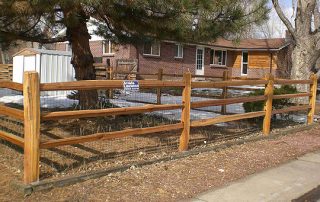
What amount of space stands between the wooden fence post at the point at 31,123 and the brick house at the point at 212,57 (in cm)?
2153

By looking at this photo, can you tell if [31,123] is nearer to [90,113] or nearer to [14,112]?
[14,112]

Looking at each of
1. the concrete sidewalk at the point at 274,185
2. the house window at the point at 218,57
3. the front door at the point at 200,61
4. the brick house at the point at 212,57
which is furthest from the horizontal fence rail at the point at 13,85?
the house window at the point at 218,57

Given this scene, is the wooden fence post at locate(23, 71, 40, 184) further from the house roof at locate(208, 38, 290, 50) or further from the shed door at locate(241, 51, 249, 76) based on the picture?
the shed door at locate(241, 51, 249, 76)

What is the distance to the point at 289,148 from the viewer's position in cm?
880

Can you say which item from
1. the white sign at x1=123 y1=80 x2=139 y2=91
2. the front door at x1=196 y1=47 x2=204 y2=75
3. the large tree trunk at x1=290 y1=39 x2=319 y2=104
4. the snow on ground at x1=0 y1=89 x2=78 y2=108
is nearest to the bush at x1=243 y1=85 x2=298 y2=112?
the large tree trunk at x1=290 y1=39 x2=319 y2=104

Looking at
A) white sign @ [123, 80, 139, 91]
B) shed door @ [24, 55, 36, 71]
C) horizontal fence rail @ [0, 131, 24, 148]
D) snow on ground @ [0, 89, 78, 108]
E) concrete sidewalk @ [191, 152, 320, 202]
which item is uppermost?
shed door @ [24, 55, 36, 71]

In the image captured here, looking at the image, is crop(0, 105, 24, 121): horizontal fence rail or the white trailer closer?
crop(0, 105, 24, 121): horizontal fence rail

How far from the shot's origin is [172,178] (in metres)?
6.09

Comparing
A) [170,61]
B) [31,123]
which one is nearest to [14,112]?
[31,123]

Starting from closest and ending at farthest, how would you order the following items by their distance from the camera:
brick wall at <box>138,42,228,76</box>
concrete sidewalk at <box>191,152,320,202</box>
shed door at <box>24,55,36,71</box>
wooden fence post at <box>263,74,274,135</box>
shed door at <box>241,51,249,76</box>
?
concrete sidewalk at <box>191,152,320,202</box>
wooden fence post at <box>263,74,274,135</box>
shed door at <box>24,55,36,71</box>
brick wall at <box>138,42,228,76</box>
shed door at <box>241,51,249,76</box>

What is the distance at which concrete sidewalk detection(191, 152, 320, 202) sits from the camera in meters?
5.62

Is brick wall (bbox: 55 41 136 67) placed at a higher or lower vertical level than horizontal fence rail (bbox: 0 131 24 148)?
higher

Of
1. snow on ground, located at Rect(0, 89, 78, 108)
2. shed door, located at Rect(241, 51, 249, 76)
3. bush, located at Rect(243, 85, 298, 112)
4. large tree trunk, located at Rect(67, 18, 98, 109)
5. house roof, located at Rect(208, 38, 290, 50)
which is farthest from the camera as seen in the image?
shed door, located at Rect(241, 51, 249, 76)

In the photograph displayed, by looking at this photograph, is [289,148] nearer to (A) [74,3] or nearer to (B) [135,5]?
(B) [135,5]
